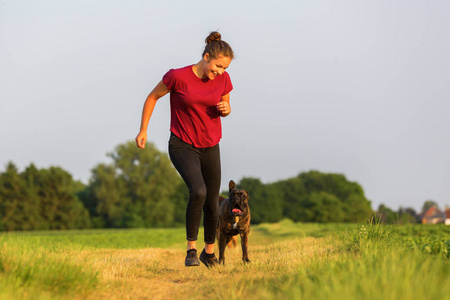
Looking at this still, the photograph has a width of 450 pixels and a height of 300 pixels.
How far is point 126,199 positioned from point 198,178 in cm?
5986

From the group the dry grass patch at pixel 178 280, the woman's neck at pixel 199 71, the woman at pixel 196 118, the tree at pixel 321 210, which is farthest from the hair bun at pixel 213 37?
the tree at pixel 321 210

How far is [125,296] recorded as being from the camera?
151 inches

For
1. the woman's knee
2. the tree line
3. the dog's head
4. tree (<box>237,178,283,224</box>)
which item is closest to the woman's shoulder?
the woman's knee

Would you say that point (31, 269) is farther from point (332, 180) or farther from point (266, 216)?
point (332, 180)

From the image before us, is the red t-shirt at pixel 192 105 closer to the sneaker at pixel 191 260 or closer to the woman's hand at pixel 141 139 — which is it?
the woman's hand at pixel 141 139

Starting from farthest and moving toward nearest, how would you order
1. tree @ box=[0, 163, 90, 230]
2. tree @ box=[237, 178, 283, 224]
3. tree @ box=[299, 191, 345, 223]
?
tree @ box=[299, 191, 345, 223]
tree @ box=[237, 178, 283, 224]
tree @ box=[0, 163, 90, 230]

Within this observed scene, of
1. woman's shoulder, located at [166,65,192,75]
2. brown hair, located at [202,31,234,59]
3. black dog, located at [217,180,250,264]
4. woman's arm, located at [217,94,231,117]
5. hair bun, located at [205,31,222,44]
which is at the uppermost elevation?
hair bun, located at [205,31,222,44]

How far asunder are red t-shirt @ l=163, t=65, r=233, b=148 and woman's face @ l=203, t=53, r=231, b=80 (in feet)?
0.76

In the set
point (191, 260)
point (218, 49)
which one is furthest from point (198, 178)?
point (218, 49)

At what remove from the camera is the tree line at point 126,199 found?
188 feet

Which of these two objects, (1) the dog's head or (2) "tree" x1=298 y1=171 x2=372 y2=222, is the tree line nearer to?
(2) "tree" x1=298 y1=171 x2=372 y2=222

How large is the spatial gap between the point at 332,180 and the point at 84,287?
83.5 meters

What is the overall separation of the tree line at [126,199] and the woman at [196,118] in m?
56.0

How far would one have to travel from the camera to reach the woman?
5.72 meters
